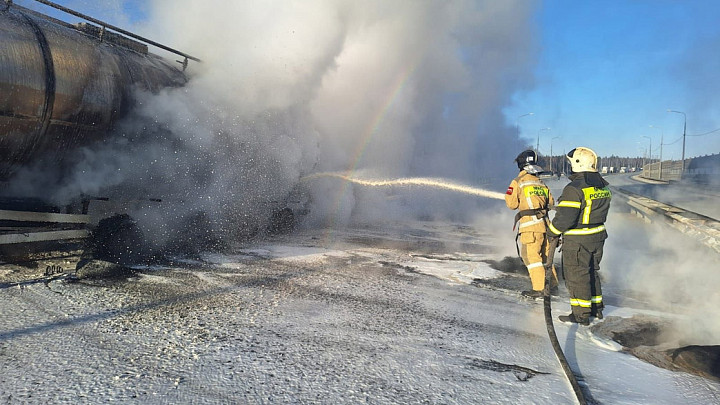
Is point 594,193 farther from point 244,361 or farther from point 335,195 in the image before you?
point 335,195

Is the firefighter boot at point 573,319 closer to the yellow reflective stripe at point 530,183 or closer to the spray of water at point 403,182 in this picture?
the yellow reflective stripe at point 530,183

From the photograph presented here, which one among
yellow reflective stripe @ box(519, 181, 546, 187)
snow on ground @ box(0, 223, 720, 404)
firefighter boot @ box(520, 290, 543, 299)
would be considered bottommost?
snow on ground @ box(0, 223, 720, 404)

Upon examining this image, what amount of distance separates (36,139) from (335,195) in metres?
6.76

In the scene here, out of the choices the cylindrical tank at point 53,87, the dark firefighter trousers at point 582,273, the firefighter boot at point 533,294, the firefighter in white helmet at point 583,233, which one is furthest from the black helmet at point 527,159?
the cylindrical tank at point 53,87

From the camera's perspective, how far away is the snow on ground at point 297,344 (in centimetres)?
254

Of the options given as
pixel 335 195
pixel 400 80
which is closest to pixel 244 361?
pixel 335 195

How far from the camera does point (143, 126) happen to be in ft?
19.4

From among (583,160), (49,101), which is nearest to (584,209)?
(583,160)

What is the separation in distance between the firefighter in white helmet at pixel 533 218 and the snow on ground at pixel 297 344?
35 centimetres

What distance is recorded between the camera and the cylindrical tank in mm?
4434

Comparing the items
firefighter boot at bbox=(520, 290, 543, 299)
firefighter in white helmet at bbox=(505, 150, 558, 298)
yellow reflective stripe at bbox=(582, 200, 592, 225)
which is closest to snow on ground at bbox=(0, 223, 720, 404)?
firefighter boot at bbox=(520, 290, 543, 299)

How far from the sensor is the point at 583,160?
430 centimetres

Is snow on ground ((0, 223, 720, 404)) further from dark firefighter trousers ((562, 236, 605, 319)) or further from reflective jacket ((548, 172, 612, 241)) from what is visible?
reflective jacket ((548, 172, 612, 241))

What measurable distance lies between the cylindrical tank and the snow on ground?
1.40 m
